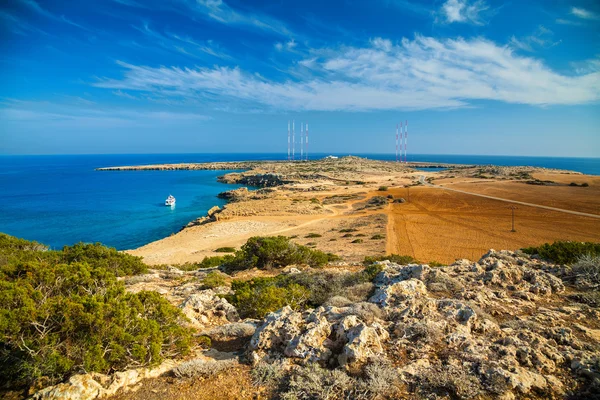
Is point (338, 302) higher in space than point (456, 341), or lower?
lower

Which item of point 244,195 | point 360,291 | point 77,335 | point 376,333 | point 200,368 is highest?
point 77,335

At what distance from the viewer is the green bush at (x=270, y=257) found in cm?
1526

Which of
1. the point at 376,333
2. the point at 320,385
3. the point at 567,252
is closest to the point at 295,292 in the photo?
the point at 376,333

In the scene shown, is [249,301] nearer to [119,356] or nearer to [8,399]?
→ [119,356]

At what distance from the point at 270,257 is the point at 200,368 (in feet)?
34.1

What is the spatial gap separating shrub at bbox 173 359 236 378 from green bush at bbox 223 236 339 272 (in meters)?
9.85

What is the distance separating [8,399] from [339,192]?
5807 centimetres

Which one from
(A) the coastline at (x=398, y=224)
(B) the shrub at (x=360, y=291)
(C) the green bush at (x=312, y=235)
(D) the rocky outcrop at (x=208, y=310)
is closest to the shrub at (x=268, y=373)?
(D) the rocky outcrop at (x=208, y=310)

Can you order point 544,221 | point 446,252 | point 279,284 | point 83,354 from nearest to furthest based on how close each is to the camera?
point 83,354 → point 279,284 → point 446,252 → point 544,221

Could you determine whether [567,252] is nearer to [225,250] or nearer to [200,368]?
[200,368]

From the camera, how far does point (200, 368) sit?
4984 mm

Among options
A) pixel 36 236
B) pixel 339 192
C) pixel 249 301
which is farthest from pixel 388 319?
pixel 339 192

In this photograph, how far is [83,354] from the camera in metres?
4.58

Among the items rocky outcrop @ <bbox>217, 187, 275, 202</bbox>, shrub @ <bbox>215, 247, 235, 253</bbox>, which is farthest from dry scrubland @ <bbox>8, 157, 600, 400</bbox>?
rocky outcrop @ <bbox>217, 187, 275, 202</bbox>
